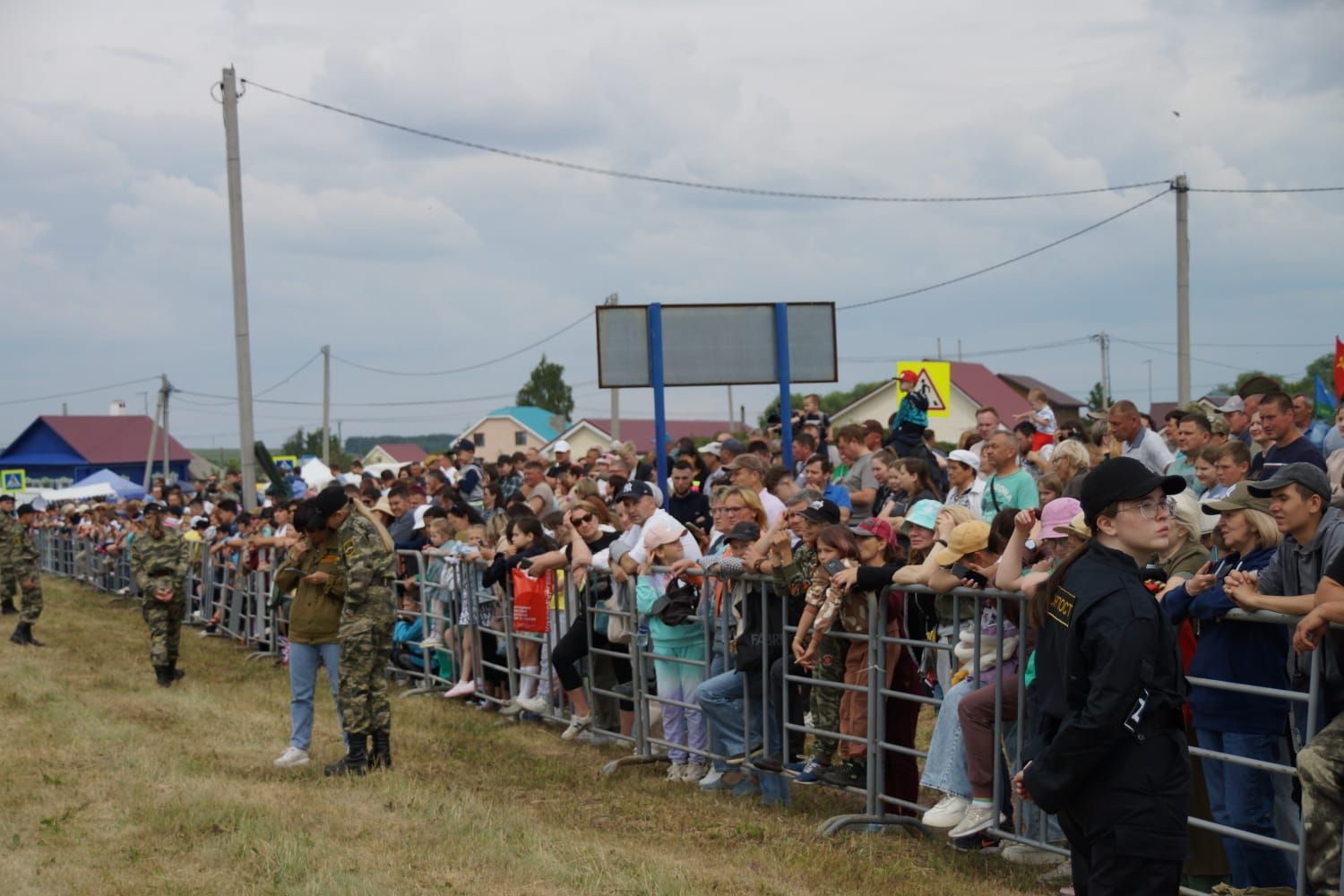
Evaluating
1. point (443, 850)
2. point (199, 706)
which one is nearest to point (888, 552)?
point (443, 850)

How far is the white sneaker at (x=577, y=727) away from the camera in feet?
37.2

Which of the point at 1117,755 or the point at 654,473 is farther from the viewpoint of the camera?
the point at 654,473

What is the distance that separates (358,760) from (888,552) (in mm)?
4340

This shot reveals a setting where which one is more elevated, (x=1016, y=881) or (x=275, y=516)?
(x=275, y=516)

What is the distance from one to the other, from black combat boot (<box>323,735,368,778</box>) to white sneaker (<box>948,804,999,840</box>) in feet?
15.3

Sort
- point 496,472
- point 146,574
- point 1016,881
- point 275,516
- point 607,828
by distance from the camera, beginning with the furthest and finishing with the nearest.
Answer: point 275,516 → point 496,472 → point 146,574 → point 607,828 → point 1016,881

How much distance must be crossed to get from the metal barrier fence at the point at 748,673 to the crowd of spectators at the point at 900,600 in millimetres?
25

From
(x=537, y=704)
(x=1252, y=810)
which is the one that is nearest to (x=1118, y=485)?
(x=1252, y=810)

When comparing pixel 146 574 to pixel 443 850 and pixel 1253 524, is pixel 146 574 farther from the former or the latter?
pixel 1253 524

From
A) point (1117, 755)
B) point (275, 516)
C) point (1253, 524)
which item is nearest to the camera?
point (1117, 755)

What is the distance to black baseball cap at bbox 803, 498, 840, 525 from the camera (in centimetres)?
839

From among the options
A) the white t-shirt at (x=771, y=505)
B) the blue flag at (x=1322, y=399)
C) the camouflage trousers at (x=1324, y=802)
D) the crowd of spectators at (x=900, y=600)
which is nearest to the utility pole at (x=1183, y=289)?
the blue flag at (x=1322, y=399)

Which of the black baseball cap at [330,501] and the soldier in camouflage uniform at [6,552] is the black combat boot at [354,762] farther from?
the soldier in camouflage uniform at [6,552]

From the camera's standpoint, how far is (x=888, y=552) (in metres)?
8.09
